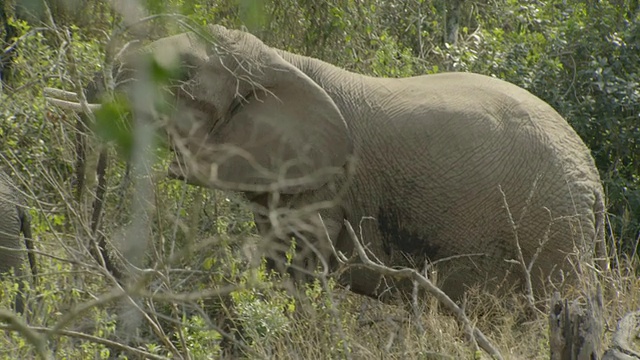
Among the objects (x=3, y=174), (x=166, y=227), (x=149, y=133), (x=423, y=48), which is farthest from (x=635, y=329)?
(x=423, y=48)

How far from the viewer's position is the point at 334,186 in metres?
6.39

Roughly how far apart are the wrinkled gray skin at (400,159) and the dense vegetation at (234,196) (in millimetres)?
252

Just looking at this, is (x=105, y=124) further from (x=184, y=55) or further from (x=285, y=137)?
(x=285, y=137)

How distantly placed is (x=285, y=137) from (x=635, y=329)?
320 cm

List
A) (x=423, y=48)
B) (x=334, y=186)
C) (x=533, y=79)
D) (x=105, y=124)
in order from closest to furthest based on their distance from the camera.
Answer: (x=105, y=124) < (x=334, y=186) < (x=533, y=79) < (x=423, y=48)

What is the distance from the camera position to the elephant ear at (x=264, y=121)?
6305mm

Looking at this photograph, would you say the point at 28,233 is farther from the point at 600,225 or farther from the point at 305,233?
the point at 600,225

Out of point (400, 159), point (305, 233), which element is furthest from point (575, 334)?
point (305, 233)

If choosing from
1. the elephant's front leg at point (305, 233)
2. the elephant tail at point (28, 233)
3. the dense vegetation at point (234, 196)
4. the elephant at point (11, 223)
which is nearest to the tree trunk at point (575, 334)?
the dense vegetation at point (234, 196)

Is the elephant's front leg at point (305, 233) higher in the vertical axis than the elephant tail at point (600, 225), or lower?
lower

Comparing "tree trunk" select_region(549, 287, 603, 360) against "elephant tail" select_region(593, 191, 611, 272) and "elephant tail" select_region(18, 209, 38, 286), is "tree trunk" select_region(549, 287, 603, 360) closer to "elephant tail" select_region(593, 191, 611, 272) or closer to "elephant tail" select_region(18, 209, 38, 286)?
"elephant tail" select_region(593, 191, 611, 272)

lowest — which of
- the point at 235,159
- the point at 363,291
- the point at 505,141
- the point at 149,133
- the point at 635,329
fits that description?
the point at 363,291

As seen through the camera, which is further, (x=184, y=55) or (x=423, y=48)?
(x=423, y=48)

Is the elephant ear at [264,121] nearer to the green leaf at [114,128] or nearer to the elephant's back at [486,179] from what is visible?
the elephant's back at [486,179]
